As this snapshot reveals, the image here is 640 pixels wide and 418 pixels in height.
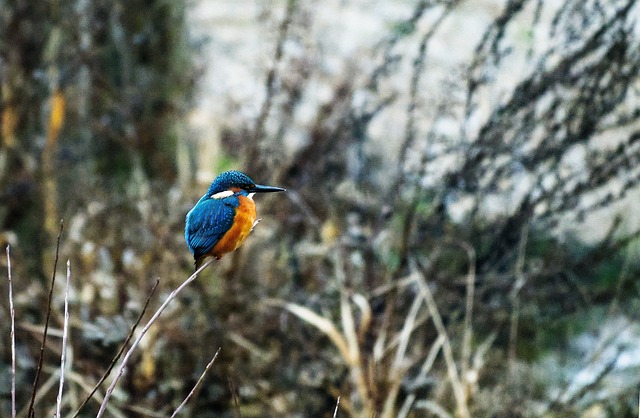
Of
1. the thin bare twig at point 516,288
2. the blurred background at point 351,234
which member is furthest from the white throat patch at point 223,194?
the thin bare twig at point 516,288

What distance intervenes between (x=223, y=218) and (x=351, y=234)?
2.42m

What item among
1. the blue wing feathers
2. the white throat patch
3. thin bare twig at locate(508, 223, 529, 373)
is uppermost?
the white throat patch

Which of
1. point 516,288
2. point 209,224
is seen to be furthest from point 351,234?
point 209,224

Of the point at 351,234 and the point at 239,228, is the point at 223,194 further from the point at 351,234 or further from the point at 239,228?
the point at 351,234

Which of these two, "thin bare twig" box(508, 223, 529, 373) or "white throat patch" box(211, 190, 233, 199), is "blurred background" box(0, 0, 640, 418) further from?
"white throat patch" box(211, 190, 233, 199)

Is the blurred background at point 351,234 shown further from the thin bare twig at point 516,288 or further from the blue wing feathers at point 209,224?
the blue wing feathers at point 209,224

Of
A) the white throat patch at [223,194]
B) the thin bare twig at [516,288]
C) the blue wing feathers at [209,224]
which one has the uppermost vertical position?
the white throat patch at [223,194]

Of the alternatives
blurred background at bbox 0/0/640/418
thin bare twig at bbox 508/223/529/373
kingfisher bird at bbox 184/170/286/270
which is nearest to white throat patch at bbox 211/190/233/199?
kingfisher bird at bbox 184/170/286/270

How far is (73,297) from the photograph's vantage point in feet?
9.03

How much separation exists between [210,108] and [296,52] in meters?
2.45

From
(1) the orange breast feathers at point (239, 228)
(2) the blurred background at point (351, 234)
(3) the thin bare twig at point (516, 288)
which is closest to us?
(1) the orange breast feathers at point (239, 228)

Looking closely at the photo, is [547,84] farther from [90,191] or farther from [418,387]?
[90,191]

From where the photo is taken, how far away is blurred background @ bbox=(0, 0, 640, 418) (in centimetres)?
233

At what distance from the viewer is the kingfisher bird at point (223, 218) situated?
0.56 metres
